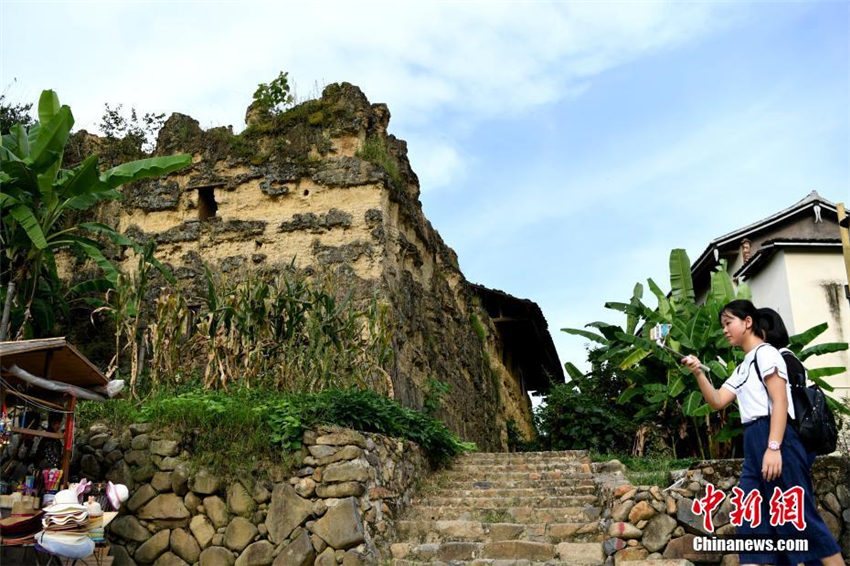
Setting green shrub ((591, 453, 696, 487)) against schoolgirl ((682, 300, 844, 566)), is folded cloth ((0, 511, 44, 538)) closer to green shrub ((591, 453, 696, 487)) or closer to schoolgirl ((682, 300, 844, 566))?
schoolgirl ((682, 300, 844, 566))

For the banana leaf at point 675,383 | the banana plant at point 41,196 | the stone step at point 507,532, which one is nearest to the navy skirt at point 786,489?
the stone step at point 507,532

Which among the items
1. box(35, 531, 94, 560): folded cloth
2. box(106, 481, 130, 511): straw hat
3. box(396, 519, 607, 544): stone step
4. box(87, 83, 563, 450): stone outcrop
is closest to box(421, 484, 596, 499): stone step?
box(396, 519, 607, 544): stone step

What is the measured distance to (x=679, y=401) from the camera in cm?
1197

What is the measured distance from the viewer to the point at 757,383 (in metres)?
4.88

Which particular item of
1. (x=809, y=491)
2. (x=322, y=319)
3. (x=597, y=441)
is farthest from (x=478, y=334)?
(x=809, y=491)

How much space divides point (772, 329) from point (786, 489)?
1.02 metres

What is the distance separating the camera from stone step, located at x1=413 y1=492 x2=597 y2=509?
8.93 meters

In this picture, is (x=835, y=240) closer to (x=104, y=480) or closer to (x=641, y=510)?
(x=641, y=510)

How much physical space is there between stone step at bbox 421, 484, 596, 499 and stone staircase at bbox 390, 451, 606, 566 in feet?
0.04

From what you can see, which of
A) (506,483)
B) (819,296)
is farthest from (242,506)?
(819,296)

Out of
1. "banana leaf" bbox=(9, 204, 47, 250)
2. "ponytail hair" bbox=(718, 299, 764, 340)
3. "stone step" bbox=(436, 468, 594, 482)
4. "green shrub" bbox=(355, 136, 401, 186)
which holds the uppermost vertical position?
"green shrub" bbox=(355, 136, 401, 186)

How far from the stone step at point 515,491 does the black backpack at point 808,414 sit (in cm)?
469

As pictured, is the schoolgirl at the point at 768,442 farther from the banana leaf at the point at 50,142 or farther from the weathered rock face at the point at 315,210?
the banana leaf at the point at 50,142

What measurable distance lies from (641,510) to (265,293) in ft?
18.3
